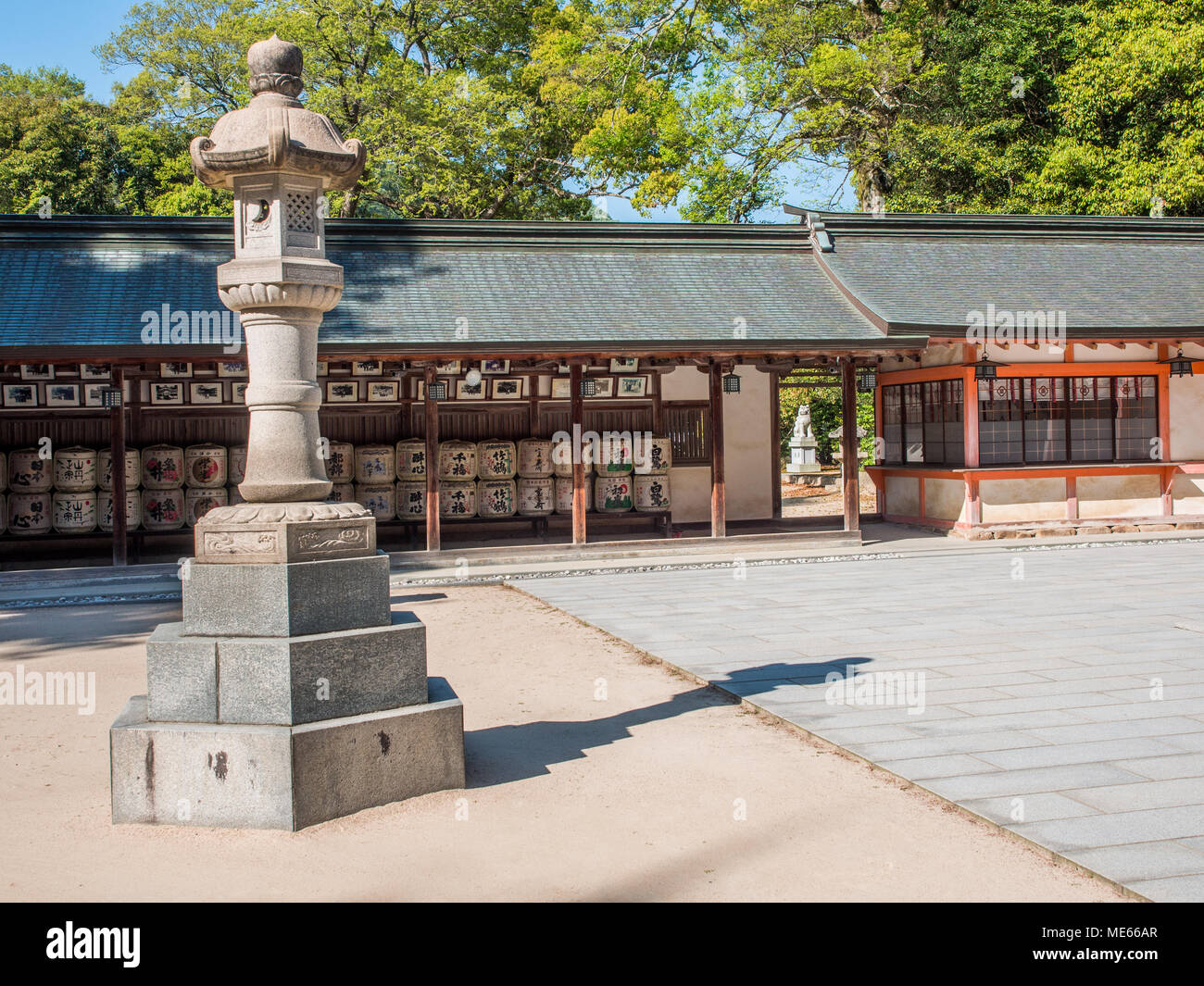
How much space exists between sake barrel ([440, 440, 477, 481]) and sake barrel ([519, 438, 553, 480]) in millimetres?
781

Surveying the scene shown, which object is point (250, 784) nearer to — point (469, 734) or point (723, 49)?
point (469, 734)

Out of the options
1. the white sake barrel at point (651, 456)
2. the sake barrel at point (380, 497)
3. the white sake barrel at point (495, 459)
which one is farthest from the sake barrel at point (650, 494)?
the sake barrel at point (380, 497)

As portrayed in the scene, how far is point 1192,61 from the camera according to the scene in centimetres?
2219

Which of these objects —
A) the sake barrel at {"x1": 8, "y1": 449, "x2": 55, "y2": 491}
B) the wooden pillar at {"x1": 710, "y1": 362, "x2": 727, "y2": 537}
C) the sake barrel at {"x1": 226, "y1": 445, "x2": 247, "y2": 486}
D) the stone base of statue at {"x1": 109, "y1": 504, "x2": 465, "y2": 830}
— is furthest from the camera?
the wooden pillar at {"x1": 710, "y1": 362, "x2": 727, "y2": 537}

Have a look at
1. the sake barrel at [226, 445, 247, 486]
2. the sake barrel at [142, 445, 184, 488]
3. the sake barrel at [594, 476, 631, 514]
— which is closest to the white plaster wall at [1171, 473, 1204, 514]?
the sake barrel at [594, 476, 631, 514]

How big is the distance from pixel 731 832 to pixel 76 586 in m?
10.7

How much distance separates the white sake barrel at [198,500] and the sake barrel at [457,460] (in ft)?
10.4

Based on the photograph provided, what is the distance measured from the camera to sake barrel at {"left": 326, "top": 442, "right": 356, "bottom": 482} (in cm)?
1573

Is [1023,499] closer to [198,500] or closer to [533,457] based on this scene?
[533,457]

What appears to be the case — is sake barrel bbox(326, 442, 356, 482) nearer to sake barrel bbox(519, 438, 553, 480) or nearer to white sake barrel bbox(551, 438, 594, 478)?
sake barrel bbox(519, 438, 553, 480)

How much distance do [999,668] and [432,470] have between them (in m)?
9.01

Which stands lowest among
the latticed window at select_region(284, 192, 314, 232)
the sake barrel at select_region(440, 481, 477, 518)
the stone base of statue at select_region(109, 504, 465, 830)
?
the stone base of statue at select_region(109, 504, 465, 830)

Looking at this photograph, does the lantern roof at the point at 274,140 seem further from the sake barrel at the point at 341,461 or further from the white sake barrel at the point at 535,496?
the white sake barrel at the point at 535,496
